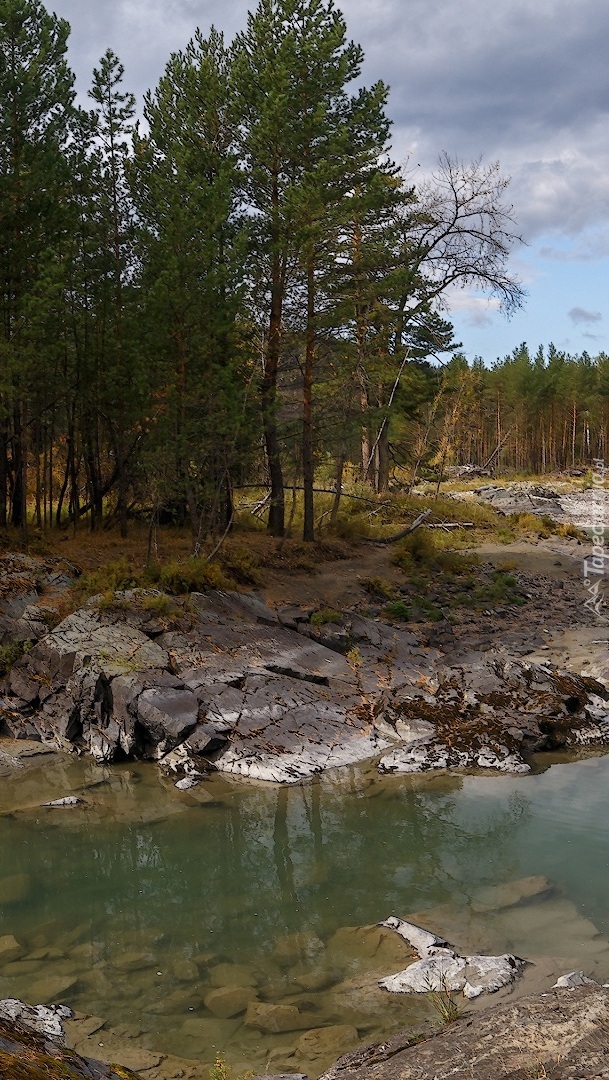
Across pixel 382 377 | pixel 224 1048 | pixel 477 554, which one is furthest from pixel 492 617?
pixel 224 1048

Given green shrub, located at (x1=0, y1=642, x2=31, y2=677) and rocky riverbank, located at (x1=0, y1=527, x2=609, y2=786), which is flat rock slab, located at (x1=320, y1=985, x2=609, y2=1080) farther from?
green shrub, located at (x1=0, y1=642, x2=31, y2=677)

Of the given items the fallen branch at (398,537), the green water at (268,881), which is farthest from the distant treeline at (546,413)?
the green water at (268,881)

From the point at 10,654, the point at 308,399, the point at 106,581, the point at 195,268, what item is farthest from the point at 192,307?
the point at 10,654

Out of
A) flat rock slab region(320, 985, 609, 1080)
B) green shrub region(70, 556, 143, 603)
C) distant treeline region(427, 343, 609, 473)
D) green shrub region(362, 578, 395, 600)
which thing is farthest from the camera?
distant treeline region(427, 343, 609, 473)

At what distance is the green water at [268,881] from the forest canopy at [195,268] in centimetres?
804

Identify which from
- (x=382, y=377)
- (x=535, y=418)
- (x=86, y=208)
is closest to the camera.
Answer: (x=86, y=208)

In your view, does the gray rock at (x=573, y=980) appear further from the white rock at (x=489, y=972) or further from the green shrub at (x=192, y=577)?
the green shrub at (x=192, y=577)

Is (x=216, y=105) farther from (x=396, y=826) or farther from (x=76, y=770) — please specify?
(x=396, y=826)

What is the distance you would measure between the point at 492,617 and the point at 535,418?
204ft

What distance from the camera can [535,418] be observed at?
77812 mm

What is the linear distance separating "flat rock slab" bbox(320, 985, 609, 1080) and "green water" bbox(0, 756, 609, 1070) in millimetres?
1330

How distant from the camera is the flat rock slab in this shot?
4.02 meters

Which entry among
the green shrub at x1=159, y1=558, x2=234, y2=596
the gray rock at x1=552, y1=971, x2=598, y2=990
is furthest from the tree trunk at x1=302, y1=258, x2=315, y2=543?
the gray rock at x1=552, y1=971, x2=598, y2=990

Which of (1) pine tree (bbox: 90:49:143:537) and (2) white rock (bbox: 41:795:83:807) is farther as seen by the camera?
(1) pine tree (bbox: 90:49:143:537)
